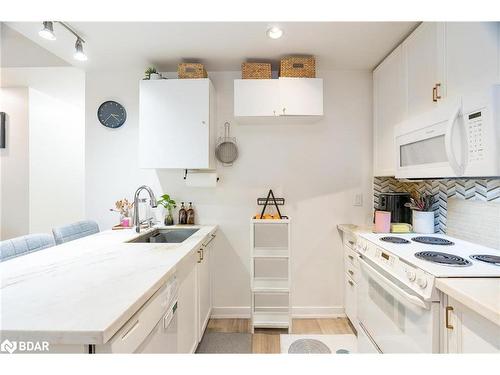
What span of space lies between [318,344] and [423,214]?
1.31 m

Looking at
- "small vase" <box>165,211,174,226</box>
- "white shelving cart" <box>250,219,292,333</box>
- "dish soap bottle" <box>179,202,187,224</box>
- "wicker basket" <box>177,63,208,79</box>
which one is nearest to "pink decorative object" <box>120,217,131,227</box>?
"small vase" <box>165,211,174,226</box>

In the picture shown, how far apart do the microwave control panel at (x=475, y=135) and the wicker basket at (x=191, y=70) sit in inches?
75.1

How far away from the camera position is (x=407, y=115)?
183 centimetres

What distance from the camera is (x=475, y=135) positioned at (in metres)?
1.12

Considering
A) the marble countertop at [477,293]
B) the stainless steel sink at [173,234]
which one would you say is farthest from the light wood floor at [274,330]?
the marble countertop at [477,293]

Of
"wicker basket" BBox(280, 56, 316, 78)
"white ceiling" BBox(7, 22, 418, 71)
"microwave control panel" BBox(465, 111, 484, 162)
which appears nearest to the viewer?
"microwave control panel" BBox(465, 111, 484, 162)

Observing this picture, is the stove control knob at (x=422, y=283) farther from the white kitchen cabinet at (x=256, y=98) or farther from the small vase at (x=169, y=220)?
the small vase at (x=169, y=220)

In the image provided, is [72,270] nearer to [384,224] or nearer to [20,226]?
[384,224]

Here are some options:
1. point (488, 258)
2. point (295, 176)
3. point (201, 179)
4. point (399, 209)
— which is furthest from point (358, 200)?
point (201, 179)

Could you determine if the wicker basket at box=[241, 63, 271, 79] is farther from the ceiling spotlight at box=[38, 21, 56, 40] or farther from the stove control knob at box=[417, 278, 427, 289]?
the stove control knob at box=[417, 278, 427, 289]

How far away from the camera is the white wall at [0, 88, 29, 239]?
2.86 meters

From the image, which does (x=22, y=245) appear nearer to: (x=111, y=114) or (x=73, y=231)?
(x=73, y=231)

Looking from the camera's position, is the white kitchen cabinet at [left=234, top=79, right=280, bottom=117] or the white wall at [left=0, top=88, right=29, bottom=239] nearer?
the white kitchen cabinet at [left=234, top=79, right=280, bottom=117]
